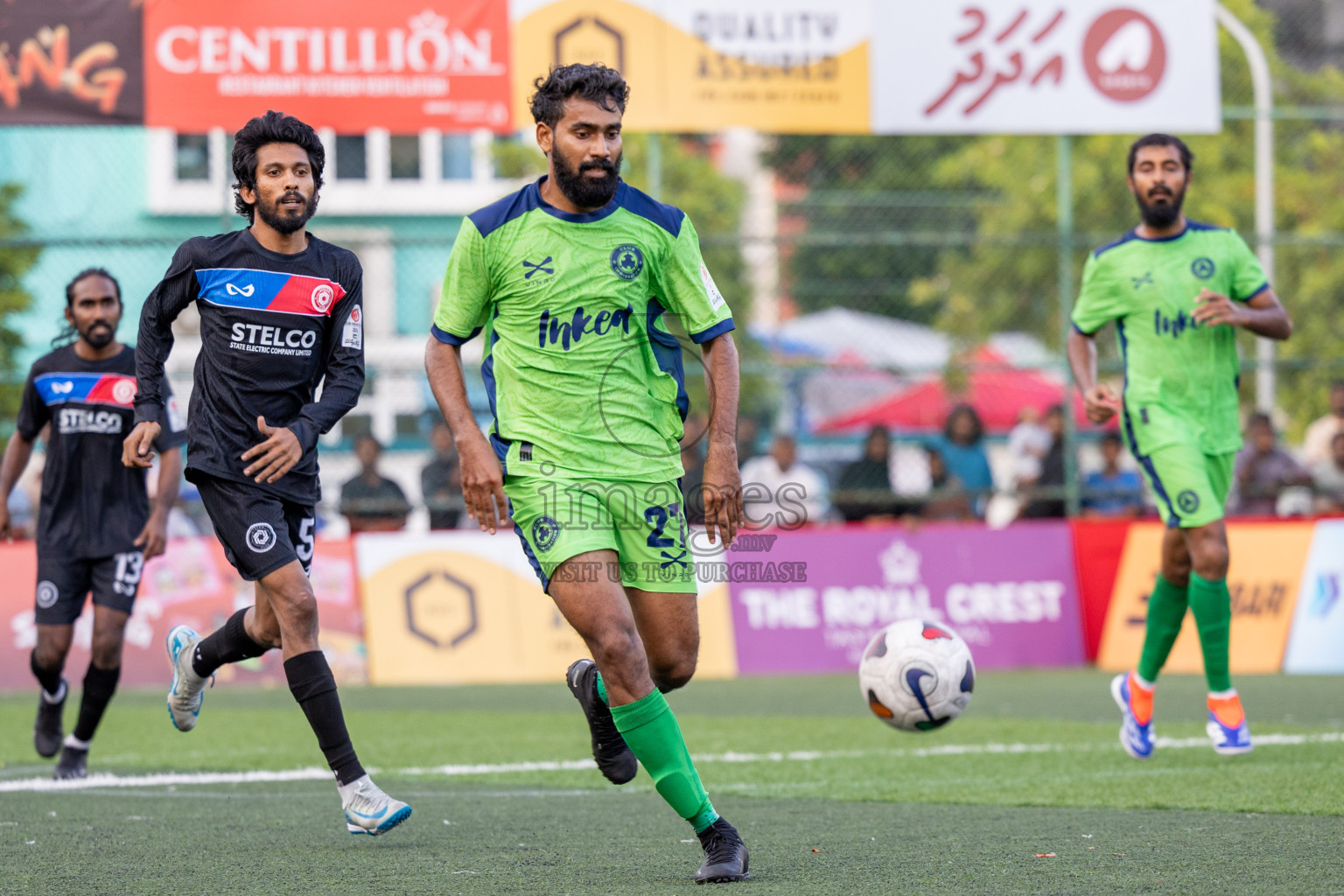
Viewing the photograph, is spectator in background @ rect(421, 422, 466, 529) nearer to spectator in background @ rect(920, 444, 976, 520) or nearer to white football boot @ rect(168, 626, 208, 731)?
spectator in background @ rect(920, 444, 976, 520)

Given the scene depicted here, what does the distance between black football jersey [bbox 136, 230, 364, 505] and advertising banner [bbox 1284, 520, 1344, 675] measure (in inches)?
372

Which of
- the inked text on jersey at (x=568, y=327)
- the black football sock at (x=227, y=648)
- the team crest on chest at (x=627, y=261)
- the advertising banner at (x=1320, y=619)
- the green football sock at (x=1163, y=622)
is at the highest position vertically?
the team crest on chest at (x=627, y=261)

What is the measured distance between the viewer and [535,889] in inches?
181

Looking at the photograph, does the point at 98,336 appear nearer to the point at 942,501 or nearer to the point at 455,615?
the point at 455,615

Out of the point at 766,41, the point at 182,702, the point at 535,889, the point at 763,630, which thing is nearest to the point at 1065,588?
the point at 763,630

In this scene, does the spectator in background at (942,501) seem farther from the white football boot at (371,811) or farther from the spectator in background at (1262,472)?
the white football boot at (371,811)

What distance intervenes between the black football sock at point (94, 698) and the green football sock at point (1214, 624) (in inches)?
198

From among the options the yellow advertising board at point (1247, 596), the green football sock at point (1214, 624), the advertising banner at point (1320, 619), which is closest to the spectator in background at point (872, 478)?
the yellow advertising board at point (1247, 596)

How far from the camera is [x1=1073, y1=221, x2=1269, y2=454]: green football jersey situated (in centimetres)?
784

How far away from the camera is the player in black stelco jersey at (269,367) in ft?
19.0

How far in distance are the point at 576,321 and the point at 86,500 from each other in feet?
13.0

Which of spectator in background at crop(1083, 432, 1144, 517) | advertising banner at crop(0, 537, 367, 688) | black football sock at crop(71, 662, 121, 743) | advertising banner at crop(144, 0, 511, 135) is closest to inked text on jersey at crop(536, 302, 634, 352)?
black football sock at crop(71, 662, 121, 743)

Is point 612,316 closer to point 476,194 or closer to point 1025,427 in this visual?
point 1025,427

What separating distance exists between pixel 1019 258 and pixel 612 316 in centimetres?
1963
